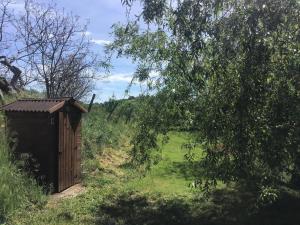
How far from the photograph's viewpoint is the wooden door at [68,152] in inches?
467

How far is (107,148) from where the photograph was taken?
1772 centimetres

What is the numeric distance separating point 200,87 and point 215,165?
5.09 ft

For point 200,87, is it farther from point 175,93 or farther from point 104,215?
point 104,215

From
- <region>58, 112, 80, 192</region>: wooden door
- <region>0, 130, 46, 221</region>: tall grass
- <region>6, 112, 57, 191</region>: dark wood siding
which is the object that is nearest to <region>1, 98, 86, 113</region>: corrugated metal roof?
<region>6, 112, 57, 191</region>: dark wood siding

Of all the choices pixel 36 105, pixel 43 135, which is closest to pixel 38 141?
pixel 43 135

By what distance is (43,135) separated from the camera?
→ 11445mm

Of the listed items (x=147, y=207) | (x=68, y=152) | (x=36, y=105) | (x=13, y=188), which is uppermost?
(x=36, y=105)

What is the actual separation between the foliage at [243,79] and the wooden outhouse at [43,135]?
3.46m

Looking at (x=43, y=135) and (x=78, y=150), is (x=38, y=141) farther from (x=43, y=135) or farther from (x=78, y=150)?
(x=78, y=150)

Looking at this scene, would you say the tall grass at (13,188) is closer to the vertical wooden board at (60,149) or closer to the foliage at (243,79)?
the vertical wooden board at (60,149)


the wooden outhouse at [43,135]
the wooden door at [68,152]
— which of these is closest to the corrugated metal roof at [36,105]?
the wooden outhouse at [43,135]

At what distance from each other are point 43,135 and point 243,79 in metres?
5.08

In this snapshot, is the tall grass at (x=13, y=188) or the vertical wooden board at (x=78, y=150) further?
the vertical wooden board at (x=78, y=150)

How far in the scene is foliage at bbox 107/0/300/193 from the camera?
8.06m
